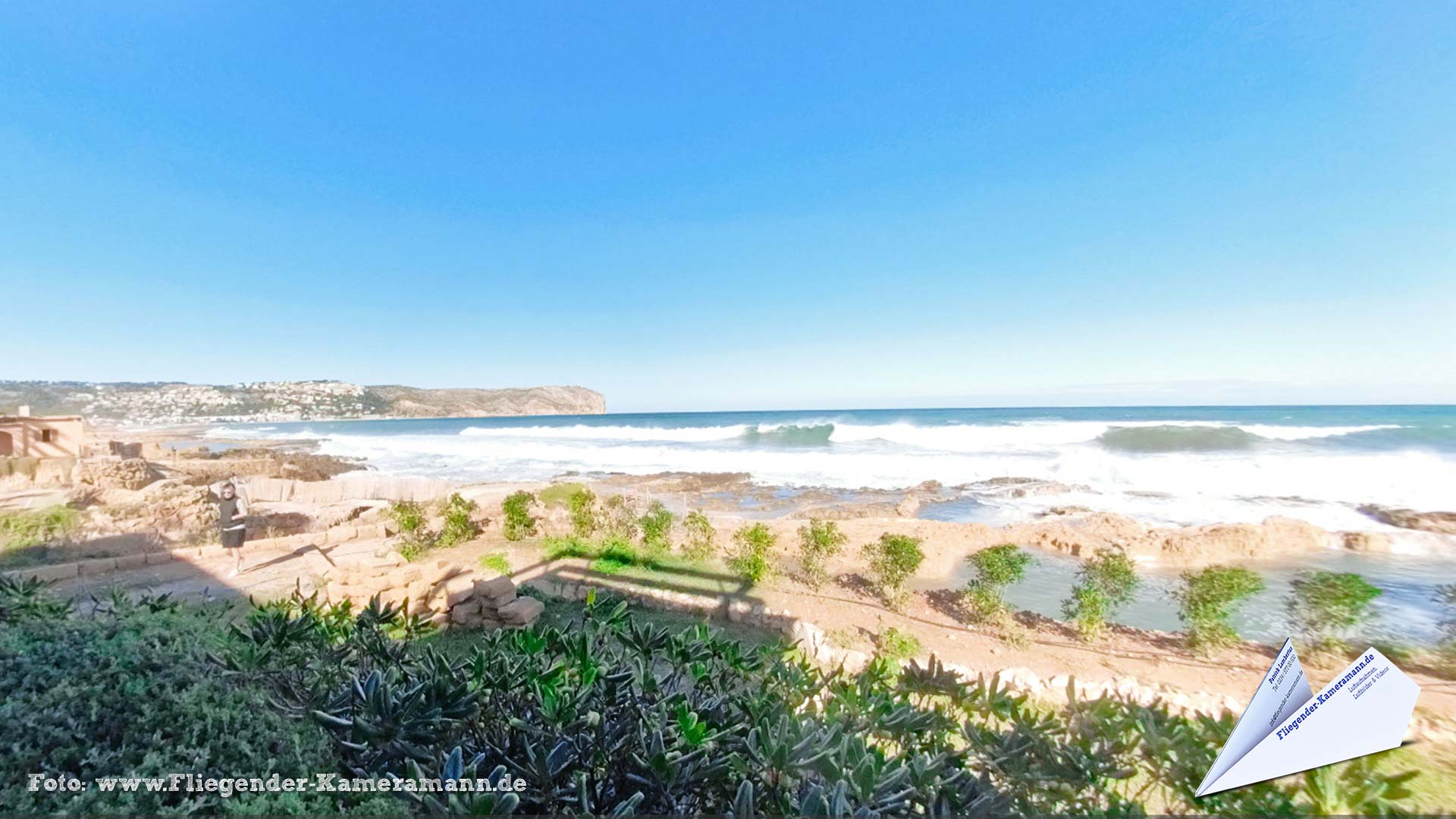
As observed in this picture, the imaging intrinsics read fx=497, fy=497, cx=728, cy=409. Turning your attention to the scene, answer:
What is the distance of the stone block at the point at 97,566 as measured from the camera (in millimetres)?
6535

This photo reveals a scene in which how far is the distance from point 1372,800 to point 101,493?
17.3 metres

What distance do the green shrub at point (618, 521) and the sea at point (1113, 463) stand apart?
6.44 m

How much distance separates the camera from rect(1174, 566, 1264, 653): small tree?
17.2 ft

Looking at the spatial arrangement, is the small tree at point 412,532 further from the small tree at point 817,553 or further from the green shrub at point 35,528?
the small tree at point 817,553

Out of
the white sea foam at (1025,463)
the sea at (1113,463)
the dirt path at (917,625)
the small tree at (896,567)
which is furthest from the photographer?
the white sea foam at (1025,463)

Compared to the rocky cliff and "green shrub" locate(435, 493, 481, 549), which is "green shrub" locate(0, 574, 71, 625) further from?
the rocky cliff

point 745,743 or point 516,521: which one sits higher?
point 745,743

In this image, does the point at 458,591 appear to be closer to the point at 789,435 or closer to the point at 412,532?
the point at 412,532

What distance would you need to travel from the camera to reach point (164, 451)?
20.8 meters

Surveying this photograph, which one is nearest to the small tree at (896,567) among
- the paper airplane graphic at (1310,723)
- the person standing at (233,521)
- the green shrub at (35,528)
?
the paper airplane graphic at (1310,723)

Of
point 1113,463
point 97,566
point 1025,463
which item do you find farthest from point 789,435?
point 97,566

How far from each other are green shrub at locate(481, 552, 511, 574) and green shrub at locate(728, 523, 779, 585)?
11.1 feet

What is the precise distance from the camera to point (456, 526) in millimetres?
9133

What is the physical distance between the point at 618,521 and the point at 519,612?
4.38m
